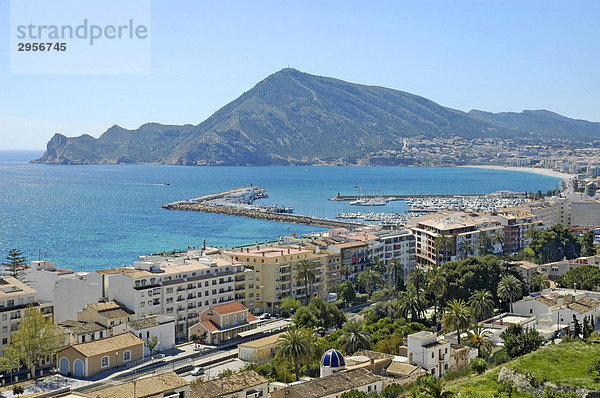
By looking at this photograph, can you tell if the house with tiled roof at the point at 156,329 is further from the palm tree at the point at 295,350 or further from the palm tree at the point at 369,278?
the palm tree at the point at 369,278

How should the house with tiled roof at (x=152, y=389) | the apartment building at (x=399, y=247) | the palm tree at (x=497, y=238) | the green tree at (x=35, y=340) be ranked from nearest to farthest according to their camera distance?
the house with tiled roof at (x=152, y=389)
the green tree at (x=35, y=340)
the apartment building at (x=399, y=247)
the palm tree at (x=497, y=238)

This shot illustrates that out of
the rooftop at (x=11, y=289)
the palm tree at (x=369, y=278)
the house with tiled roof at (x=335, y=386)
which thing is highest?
the rooftop at (x=11, y=289)

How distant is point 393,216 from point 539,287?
75442 millimetres

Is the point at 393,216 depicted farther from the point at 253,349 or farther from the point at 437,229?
the point at 253,349

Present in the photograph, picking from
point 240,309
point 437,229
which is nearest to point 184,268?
point 240,309

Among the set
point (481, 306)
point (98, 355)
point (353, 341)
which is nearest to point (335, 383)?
point (353, 341)

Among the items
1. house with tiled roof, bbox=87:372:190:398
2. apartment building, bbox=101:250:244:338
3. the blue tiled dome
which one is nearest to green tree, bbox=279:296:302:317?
apartment building, bbox=101:250:244:338

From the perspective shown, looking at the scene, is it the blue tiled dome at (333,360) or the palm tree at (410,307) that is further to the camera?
the palm tree at (410,307)

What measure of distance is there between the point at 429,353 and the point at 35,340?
68.3ft

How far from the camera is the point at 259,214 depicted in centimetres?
13525

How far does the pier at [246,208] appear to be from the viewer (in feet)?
396

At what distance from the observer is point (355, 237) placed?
6856cm

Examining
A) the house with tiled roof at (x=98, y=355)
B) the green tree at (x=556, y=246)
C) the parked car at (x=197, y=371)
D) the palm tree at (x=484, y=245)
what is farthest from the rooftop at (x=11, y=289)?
→ the green tree at (x=556, y=246)

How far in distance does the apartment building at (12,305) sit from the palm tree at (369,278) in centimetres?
2740
